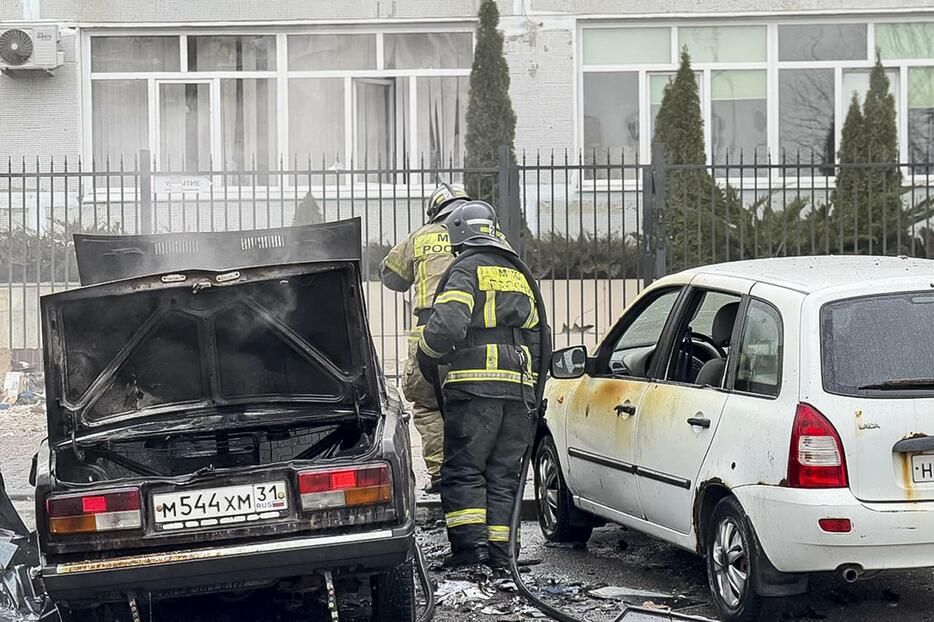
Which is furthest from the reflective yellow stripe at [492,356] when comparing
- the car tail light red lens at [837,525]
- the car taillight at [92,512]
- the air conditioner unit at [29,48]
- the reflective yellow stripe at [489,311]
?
the air conditioner unit at [29,48]

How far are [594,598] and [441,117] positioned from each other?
11731 millimetres

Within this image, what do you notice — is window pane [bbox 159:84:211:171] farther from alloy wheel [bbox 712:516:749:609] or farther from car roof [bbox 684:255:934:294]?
alloy wheel [bbox 712:516:749:609]

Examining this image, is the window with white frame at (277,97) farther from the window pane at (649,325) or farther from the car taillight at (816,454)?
the car taillight at (816,454)

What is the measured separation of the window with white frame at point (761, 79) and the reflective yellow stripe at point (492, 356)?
10.6 m

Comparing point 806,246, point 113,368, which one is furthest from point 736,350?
point 806,246

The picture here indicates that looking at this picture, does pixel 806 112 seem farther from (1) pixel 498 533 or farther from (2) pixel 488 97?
(1) pixel 498 533

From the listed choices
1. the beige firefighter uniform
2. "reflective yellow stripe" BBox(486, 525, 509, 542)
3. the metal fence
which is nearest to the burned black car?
"reflective yellow stripe" BBox(486, 525, 509, 542)

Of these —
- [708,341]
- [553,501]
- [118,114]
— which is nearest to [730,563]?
[708,341]

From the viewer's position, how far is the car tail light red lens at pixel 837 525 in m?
4.78

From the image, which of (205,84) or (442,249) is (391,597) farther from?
(205,84)

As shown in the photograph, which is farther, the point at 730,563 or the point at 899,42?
the point at 899,42

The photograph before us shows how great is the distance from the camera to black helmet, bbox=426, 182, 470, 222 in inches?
307

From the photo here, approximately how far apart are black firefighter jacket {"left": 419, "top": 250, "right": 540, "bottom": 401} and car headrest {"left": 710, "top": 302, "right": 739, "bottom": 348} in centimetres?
101

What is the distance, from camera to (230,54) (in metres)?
17.1
